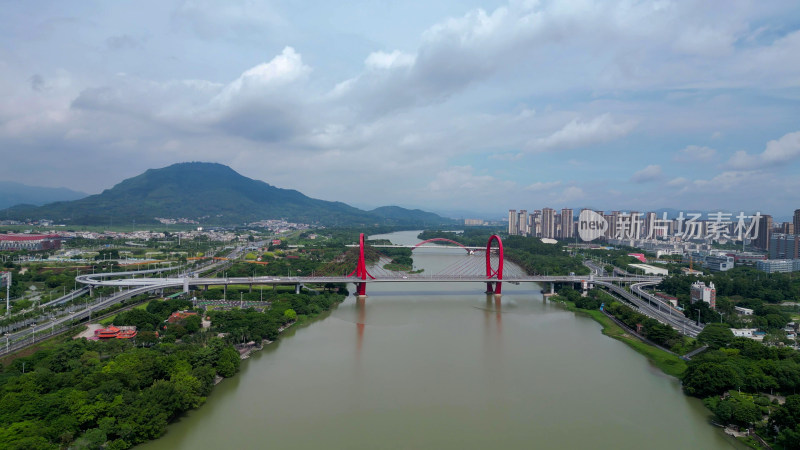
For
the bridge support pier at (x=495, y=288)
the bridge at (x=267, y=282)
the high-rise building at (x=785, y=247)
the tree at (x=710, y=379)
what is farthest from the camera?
the high-rise building at (x=785, y=247)

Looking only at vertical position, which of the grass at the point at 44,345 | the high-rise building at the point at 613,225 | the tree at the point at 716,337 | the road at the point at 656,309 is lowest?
the grass at the point at 44,345

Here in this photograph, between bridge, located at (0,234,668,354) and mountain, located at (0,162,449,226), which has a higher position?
mountain, located at (0,162,449,226)

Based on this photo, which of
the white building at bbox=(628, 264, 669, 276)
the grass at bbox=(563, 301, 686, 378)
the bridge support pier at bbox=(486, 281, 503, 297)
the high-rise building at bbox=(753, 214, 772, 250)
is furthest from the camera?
the high-rise building at bbox=(753, 214, 772, 250)

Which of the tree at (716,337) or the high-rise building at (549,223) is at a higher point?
the high-rise building at (549,223)

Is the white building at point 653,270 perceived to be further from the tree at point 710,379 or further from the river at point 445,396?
the tree at point 710,379

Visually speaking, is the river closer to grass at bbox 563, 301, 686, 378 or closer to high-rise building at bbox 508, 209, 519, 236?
grass at bbox 563, 301, 686, 378

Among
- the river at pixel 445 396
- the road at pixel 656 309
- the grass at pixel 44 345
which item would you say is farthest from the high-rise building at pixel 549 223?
the grass at pixel 44 345

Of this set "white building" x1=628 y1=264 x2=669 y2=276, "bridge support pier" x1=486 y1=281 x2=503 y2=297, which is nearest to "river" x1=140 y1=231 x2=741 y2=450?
"bridge support pier" x1=486 y1=281 x2=503 y2=297

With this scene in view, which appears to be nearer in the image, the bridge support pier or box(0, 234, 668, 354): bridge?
box(0, 234, 668, 354): bridge
